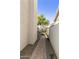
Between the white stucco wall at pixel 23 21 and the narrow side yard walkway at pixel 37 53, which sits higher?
the white stucco wall at pixel 23 21

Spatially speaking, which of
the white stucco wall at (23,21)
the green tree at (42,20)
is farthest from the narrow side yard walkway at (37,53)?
the green tree at (42,20)

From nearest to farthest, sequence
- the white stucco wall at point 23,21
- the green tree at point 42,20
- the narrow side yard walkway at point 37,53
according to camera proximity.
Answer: the narrow side yard walkway at point 37,53, the white stucco wall at point 23,21, the green tree at point 42,20

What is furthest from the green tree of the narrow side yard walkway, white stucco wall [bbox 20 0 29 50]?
the narrow side yard walkway

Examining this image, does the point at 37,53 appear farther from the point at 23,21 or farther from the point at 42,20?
the point at 42,20

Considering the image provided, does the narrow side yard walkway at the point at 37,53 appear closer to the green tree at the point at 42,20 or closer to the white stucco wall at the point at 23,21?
the white stucco wall at the point at 23,21

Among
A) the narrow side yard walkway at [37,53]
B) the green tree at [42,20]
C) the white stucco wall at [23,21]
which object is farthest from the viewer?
the green tree at [42,20]

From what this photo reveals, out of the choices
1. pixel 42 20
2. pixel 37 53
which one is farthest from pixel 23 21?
pixel 42 20

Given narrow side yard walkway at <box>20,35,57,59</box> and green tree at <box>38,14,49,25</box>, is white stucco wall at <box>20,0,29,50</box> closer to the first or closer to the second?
narrow side yard walkway at <box>20,35,57,59</box>

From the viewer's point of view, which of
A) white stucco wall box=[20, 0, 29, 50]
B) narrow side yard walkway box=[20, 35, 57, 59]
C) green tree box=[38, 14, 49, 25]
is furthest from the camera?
green tree box=[38, 14, 49, 25]
